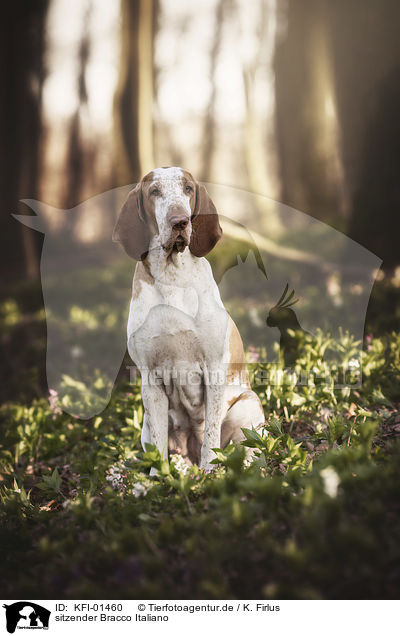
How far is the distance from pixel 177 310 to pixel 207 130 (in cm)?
790

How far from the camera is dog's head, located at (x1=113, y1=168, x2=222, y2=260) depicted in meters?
2.37

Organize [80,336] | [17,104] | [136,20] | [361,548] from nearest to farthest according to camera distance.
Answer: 1. [361,548]
2. [80,336]
3. [136,20]
4. [17,104]

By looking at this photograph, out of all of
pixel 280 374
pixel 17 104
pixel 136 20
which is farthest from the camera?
pixel 17 104

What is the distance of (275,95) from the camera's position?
858 centimetres

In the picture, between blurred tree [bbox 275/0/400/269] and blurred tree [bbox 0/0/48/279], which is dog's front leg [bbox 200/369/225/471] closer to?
blurred tree [bbox 275/0/400/269]

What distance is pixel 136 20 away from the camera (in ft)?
23.3

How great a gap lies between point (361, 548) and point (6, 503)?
1.93 metres

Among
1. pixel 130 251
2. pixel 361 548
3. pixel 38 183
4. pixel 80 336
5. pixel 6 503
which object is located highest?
pixel 38 183

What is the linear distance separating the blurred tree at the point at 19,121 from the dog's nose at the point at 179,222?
666cm

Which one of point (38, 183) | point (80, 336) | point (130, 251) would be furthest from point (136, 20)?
point (130, 251)

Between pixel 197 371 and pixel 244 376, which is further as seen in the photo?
pixel 244 376
